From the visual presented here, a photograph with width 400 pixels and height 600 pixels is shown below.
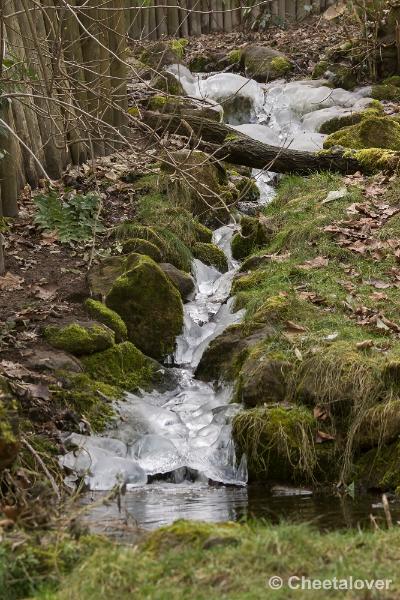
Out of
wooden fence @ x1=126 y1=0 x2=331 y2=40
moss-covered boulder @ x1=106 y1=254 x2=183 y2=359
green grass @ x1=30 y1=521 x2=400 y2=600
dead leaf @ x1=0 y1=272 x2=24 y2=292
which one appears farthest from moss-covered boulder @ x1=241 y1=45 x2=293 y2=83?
green grass @ x1=30 y1=521 x2=400 y2=600

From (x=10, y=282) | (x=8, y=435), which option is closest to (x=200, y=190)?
(x=10, y=282)

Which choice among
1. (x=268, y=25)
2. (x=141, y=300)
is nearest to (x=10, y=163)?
(x=141, y=300)

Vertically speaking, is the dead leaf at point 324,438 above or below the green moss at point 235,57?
below

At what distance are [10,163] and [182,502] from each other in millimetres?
4910

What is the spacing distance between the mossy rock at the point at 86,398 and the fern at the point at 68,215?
2815 millimetres

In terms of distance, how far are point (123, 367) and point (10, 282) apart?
5.04ft

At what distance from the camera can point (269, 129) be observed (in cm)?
1579

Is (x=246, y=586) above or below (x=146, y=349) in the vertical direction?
above

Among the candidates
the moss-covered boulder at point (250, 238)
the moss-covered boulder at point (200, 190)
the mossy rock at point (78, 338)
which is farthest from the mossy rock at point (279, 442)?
the moss-covered boulder at point (200, 190)

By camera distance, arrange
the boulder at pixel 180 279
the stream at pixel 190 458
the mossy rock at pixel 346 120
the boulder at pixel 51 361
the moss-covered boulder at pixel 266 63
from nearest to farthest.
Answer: the stream at pixel 190 458 < the boulder at pixel 51 361 < the boulder at pixel 180 279 < the mossy rock at pixel 346 120 < the moss-covered boulder at pixel 266 63

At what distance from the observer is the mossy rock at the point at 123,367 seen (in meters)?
8.17

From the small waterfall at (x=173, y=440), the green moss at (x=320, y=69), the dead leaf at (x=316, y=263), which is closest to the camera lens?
the small waterfall at (x=173, y=440)

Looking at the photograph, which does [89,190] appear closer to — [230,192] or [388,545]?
[230,192]

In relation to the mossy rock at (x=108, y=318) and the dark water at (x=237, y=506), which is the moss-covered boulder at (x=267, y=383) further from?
the mossy rock at (x=108, y=318)
